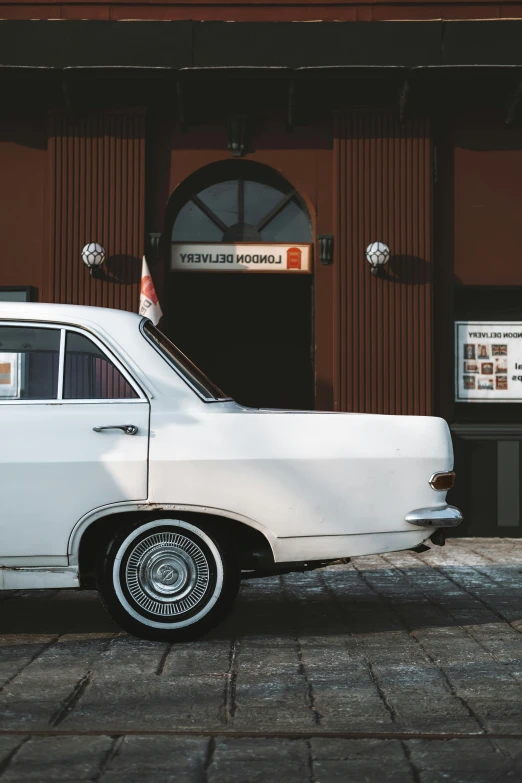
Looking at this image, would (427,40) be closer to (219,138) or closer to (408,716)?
(219,138)

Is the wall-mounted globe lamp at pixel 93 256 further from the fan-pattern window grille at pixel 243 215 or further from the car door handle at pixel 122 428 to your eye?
the car door handle at pixel 122 428

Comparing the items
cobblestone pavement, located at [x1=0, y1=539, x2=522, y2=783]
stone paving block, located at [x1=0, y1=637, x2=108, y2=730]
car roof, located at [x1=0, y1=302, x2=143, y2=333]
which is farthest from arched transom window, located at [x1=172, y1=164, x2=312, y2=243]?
stone paving block, located at [x1=0, y1=637, x2=108, y2=730]

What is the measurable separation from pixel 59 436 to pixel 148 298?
6.47m

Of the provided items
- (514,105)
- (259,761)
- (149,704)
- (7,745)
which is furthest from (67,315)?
(514,105)

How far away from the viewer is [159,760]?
371 cm

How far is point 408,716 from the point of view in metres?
4.33

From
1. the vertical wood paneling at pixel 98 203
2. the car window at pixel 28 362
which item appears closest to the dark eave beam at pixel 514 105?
the vertical wood paneling at pixel 98 203

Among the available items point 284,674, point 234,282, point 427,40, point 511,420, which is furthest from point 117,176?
point 284,674

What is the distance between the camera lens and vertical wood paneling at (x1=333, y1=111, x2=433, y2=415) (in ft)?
41.5

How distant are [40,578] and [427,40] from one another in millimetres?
8534

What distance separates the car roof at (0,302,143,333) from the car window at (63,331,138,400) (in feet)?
0.31

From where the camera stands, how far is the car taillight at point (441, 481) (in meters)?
6.12

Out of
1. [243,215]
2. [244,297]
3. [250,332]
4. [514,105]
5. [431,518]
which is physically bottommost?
[431,518]

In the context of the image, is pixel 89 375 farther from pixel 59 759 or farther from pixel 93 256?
pixel 93 256
